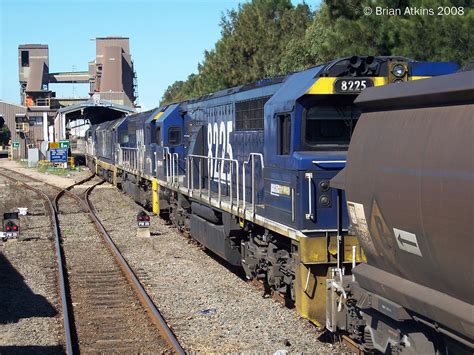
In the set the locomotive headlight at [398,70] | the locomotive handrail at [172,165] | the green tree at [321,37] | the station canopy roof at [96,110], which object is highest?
the green tree at [321,37]

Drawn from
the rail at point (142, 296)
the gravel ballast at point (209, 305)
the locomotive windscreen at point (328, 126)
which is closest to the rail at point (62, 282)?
the rail at point (142, 296)

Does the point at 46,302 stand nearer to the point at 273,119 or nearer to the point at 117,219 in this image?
Result: the point at 273,119

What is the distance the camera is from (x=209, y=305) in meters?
11.3

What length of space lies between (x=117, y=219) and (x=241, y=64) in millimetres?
20688

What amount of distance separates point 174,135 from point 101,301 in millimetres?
9260

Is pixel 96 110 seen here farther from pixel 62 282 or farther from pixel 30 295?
pixel 30 295

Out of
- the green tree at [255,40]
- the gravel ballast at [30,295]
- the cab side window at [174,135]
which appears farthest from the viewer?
the green tree at [255,40]

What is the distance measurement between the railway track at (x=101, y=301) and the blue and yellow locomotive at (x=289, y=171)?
192 centimetres

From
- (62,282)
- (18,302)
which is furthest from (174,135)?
(18,302)

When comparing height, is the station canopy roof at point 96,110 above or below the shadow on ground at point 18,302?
above

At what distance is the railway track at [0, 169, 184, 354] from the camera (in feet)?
30.6

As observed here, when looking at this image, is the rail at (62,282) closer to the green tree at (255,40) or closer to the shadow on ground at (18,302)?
the shadow on ground at (18,302)

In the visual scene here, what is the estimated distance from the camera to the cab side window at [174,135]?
20359 mm

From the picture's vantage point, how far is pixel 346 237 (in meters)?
8.98
